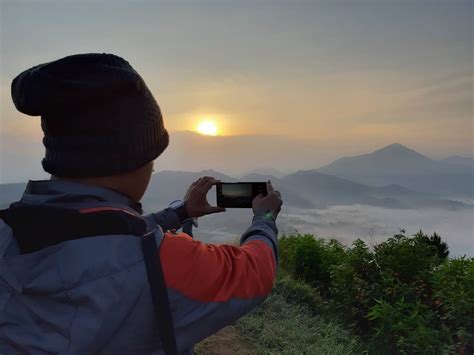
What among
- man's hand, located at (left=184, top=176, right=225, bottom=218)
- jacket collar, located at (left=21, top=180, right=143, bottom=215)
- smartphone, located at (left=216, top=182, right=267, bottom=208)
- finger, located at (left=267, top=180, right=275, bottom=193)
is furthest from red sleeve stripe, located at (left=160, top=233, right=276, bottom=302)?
man's hand, located at (left=184, top=176, right=225, bottom=218)

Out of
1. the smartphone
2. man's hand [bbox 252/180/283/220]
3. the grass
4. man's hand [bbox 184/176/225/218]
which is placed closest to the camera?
man's hand [bbox 252/180/283/220]

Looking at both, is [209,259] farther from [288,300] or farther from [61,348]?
[288,300]

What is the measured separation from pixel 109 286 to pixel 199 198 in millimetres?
1187

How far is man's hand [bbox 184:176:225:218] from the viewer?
253 cm

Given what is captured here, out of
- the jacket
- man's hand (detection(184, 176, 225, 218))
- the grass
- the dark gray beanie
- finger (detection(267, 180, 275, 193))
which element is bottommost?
the grass

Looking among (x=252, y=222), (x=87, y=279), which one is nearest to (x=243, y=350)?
(x=252, y=222)

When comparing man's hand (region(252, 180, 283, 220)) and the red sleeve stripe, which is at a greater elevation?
man's hand (region(252, 180, 283, 220))

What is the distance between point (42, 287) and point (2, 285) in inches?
10.5

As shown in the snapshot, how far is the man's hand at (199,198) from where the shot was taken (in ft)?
8.30

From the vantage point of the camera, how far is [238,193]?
2.38 m

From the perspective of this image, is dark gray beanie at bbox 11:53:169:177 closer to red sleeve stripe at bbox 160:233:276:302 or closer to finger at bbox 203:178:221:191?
red sleeve stripe at bbox 160:233:276:302

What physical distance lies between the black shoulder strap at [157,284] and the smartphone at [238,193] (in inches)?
33.2

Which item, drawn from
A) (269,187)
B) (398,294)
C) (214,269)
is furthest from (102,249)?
(398,294)

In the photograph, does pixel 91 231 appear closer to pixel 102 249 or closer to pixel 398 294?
pixel 102 249
